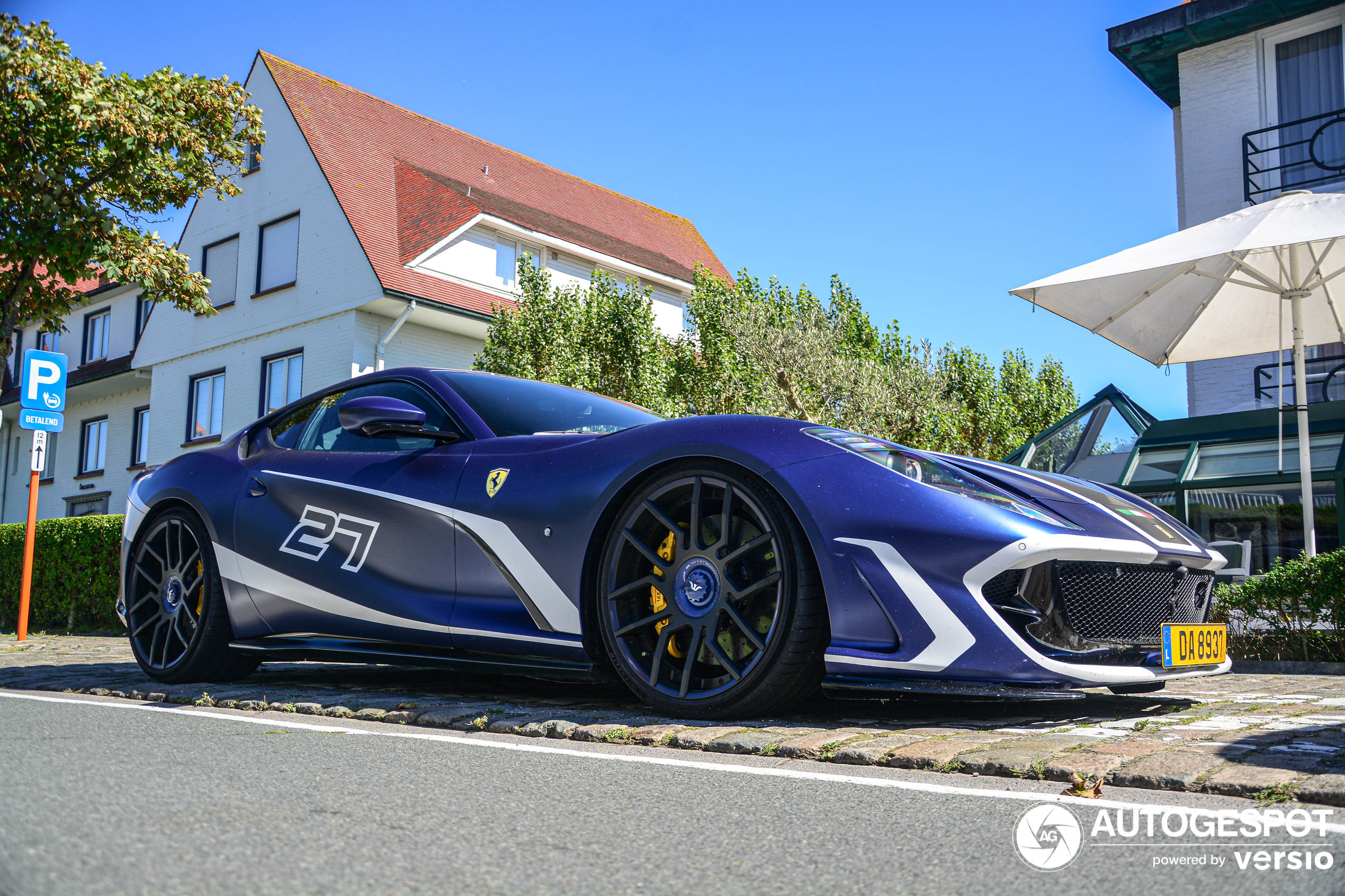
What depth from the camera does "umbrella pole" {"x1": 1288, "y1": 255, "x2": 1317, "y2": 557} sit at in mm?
7105

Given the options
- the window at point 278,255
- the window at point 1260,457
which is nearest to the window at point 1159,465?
the window at point 1260,457

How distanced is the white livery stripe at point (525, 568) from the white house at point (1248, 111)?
11480 millimetres

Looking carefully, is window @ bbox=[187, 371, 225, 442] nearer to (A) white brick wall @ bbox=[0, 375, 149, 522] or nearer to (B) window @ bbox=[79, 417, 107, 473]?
(A) white brick wall @ bbox=[0, 375, 149, 522]

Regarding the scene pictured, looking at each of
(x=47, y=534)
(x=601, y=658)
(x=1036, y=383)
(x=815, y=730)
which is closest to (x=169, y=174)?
(x=47, y=534)

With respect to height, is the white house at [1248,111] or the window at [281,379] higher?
the white house at [1248,111]

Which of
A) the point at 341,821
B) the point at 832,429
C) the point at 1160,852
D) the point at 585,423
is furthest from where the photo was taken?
the point at 585,423

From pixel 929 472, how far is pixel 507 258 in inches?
742

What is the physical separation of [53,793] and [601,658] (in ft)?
5.83

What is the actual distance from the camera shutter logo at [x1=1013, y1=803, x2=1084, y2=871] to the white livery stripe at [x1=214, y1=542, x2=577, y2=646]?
1857 mm

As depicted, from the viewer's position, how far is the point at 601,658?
3.75 metres

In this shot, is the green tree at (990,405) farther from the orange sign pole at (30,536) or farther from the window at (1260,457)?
the orange sign pole at (30,536)

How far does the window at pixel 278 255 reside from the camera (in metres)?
21.2

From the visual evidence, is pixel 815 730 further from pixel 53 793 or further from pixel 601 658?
pixel 53 793

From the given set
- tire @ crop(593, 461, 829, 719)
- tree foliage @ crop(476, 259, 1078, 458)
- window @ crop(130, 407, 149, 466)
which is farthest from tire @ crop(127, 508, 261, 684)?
window @ crop(130, 407, 149, 466)
